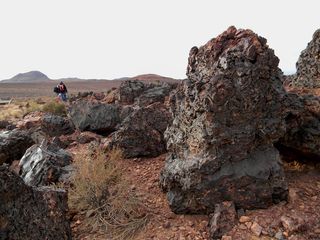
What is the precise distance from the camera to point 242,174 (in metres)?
5.17

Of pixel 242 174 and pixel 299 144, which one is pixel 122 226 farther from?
pixel 299 144

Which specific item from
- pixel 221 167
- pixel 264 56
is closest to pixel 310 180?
pixel 221 167

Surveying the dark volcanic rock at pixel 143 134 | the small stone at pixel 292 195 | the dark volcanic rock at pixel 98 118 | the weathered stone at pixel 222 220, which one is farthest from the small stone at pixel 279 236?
the dark volcanic rock at pixel 98 118

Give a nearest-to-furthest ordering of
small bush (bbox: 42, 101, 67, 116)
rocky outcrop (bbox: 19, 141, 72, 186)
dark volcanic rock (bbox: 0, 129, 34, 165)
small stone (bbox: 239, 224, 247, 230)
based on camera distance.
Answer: small stone (bbox: 239, 224, 247, 230) < rocky outcrop (bbox: 19, 141, 72, 186) < dark volcanic rock (bbox: 0, 129, 34, 165) < small bush (bbox: 42, 101, 67, 116)

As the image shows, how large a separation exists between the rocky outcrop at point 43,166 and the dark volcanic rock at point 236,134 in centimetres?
273

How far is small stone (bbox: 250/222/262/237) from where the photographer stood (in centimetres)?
467

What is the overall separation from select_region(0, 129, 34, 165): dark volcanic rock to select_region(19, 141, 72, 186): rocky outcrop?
176 cm

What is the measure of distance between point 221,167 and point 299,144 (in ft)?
5.62

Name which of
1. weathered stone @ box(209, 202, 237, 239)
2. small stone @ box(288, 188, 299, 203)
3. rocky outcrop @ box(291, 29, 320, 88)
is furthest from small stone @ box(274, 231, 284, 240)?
rocky outcrop @ box(291, 29, 320, 88)

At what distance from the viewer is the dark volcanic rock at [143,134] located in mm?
7918

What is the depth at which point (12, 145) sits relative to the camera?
9492 mm

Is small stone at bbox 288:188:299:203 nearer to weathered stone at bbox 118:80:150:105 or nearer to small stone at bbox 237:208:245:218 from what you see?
small stone at bbox 237:208:245:218

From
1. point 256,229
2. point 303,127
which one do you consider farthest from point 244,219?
point 303,127

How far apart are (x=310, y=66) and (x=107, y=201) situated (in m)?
5.30
